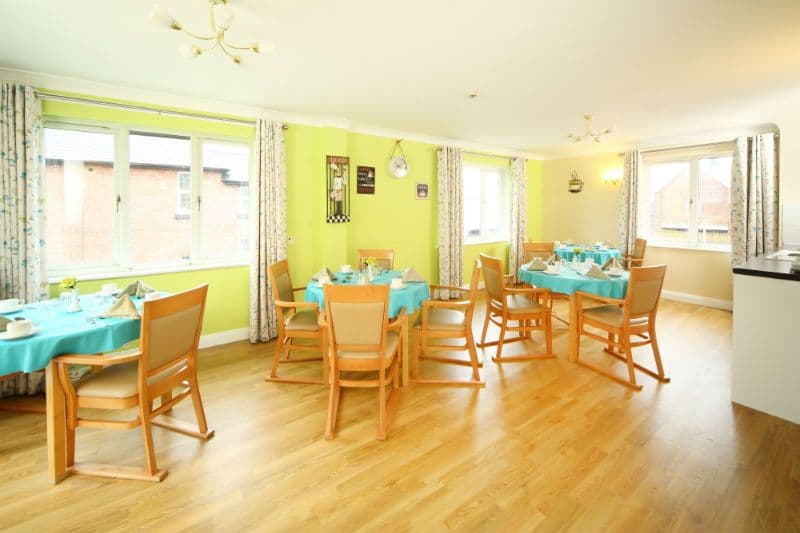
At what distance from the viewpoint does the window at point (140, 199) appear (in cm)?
338

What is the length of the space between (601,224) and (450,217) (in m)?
3.10

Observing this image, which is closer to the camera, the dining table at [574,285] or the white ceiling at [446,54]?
the white ceiling at [446,54]

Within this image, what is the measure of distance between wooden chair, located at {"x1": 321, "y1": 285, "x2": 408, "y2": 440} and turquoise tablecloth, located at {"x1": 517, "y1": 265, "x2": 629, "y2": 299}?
1.96 meters

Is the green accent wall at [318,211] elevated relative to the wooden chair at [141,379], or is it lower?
elevated

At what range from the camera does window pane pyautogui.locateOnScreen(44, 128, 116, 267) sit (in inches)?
131

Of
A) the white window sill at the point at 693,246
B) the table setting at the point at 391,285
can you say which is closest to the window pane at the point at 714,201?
the white window sill at the point at 693,246

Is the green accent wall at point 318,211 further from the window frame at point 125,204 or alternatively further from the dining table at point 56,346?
the dining table at point 56,346

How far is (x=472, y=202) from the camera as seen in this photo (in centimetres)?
673

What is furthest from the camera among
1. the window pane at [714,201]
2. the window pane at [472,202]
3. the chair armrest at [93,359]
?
the window pane at [472,202]

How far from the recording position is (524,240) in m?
7.17

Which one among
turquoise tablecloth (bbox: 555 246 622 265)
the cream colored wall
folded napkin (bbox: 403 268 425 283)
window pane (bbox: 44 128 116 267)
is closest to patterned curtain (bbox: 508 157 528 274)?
the cream colored wall

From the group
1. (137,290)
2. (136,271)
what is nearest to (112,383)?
(137,290)

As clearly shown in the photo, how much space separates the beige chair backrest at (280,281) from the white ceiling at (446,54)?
168 cm

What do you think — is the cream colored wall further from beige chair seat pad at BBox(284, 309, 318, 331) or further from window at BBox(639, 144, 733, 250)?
beige chair seat pad at BBox(284, 309, 318, 331)
